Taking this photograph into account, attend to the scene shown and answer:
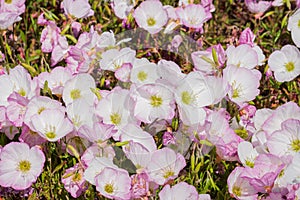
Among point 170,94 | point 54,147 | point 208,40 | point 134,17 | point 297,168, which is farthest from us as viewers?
point 208,40

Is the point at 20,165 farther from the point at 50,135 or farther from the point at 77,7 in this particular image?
the point at 77,7

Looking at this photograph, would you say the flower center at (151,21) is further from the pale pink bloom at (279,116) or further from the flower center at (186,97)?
the pale pink bloom at (279,116)

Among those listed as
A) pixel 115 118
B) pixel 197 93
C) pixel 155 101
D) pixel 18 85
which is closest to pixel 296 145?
pixel 197 93

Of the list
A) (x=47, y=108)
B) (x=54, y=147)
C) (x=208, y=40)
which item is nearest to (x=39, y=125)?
(x=47, y=108)

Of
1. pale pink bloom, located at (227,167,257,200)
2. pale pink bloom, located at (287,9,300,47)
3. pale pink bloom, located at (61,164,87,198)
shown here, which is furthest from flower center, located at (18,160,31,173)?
pale pink bloom, located at (287,9,300,47)

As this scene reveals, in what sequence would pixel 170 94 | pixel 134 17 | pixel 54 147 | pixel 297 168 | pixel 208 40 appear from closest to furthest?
pixel 297 168 < pixel 170 94 < pixel 54 147 < pixel 134 17 < pixel 208 40

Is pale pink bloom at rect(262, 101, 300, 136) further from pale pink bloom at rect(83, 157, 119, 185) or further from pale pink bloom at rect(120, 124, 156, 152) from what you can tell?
pale pink bloom at rect(83, 157, 119, 185)

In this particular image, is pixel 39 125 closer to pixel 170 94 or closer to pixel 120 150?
pixel 120 150
